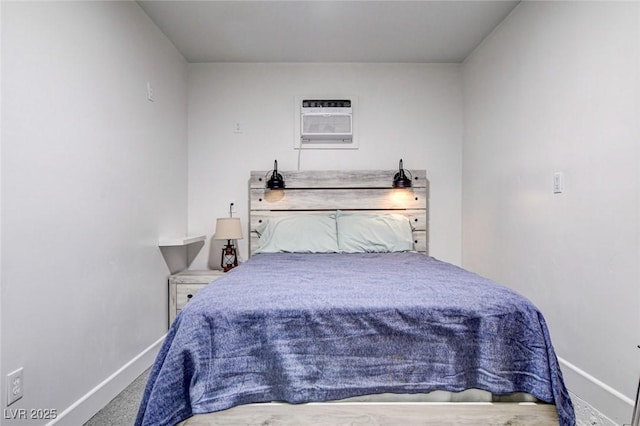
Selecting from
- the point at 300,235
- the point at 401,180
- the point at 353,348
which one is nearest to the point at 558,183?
the point at 401,180

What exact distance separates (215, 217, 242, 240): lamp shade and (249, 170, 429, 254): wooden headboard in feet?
0.72

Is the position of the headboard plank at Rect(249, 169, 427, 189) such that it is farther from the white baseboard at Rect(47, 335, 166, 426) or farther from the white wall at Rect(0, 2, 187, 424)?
the white baseboard at Rect(47, 335, 166, 426)

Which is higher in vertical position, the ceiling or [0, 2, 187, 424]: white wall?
the ceiling

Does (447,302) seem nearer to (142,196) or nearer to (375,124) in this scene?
(142,196)

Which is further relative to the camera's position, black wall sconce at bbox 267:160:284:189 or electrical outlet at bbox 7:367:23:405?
black wall sconce at bbox 267:160:284:189

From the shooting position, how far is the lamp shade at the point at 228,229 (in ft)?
9.96

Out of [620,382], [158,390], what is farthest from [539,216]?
[158,390]

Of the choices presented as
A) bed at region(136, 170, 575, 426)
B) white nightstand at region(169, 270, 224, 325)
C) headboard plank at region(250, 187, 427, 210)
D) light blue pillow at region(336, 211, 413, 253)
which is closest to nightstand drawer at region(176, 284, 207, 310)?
white nightstand at region(169, 270, 224, 325)

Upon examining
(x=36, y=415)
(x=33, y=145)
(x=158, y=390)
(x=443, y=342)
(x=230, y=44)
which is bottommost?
(x=36, y=415)

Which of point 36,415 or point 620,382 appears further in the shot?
point 620,382

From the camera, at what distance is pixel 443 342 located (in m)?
1.31

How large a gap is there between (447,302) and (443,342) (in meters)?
0.15

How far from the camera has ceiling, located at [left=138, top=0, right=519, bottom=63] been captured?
2.45m

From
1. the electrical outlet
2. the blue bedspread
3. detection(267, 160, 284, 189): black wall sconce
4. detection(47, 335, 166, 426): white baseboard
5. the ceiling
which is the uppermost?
the ceiling
